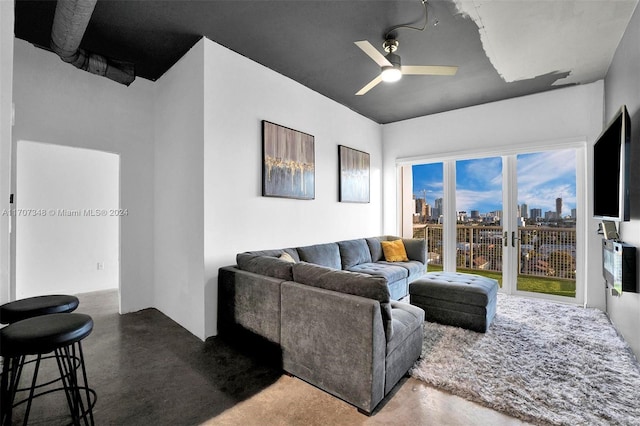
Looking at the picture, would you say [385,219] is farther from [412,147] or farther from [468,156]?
[468,156]

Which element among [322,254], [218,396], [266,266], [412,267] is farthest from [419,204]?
[218,396]

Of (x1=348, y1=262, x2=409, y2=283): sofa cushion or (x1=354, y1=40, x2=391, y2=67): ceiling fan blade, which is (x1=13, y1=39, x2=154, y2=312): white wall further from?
(x1=354, y1=40, x2=391, y2=67): ceiling fan blade

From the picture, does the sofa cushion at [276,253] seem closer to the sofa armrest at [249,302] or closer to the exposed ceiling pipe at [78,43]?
the sofa armrest at [249,302]

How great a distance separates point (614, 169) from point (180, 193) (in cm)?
427

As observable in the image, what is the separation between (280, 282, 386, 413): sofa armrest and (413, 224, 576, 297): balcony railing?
380cm

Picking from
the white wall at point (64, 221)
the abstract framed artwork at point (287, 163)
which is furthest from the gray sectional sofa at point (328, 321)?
the white wall at point (64, 221)

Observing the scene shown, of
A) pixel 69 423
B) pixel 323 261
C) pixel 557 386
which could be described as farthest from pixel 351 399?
pixel 323 261

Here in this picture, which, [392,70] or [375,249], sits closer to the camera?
[392,70]

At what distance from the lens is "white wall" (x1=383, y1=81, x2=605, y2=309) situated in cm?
391

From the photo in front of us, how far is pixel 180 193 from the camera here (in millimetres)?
3258

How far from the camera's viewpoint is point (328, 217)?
14.7 ft

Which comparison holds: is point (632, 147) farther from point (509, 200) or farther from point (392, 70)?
point (392, 70)

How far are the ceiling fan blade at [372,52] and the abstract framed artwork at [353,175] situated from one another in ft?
6.82

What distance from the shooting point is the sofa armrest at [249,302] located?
7.68 ft
